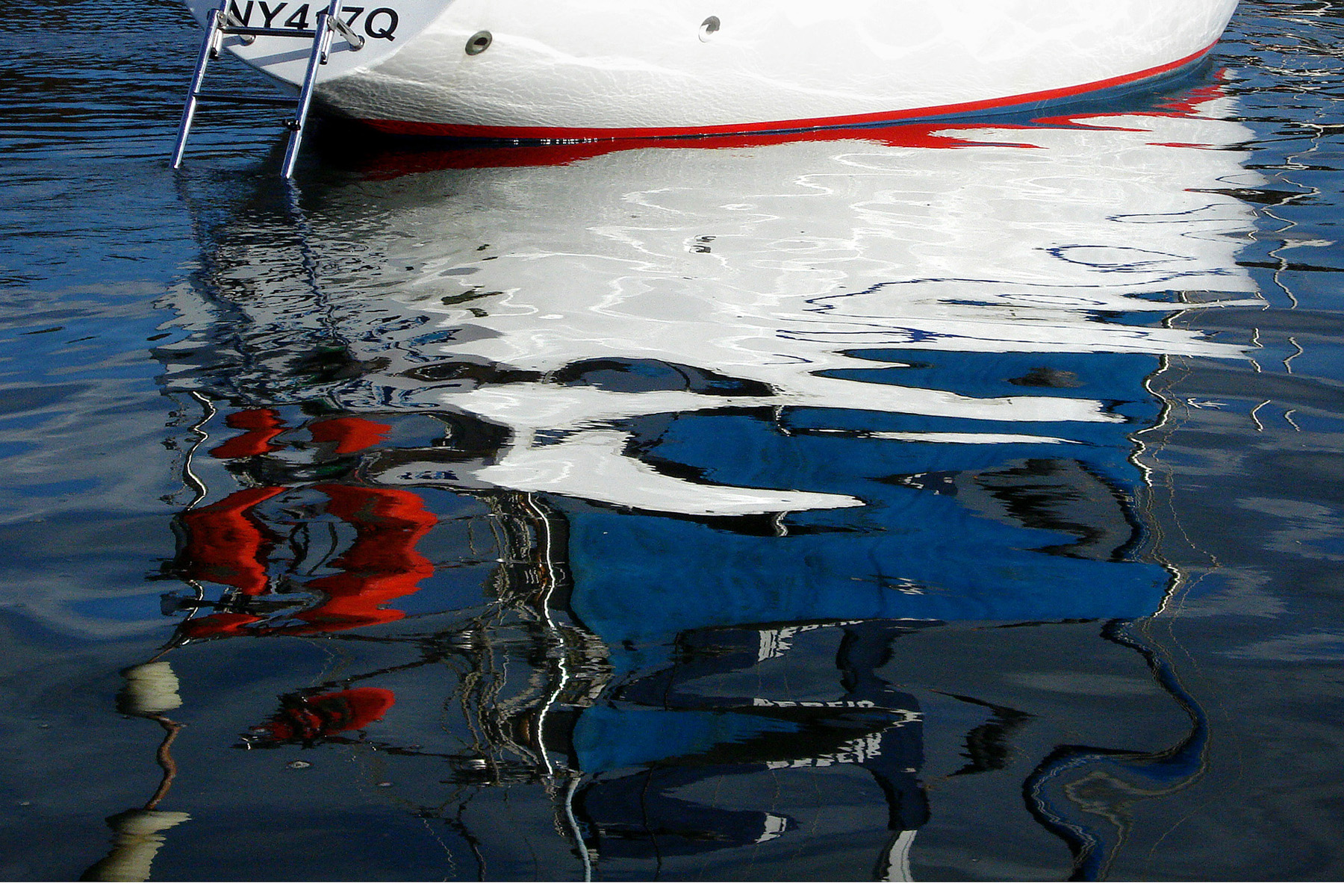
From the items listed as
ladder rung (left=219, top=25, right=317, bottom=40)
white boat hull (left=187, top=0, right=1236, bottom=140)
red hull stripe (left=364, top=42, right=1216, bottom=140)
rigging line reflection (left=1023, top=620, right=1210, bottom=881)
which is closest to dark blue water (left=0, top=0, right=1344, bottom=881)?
rigging line reflection (left=1023, top=620, right=1210, bottom=881)

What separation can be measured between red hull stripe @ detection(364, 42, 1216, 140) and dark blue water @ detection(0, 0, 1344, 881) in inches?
61.9

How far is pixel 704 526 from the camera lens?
6.64 feet

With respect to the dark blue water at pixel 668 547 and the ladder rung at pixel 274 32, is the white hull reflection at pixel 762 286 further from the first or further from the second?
the ladder rung at pixel 274 32

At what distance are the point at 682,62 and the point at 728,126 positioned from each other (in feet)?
1.63

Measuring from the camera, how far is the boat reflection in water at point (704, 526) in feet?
4.50

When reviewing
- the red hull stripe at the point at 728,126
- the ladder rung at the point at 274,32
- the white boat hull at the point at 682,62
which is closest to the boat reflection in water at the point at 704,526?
the ladder rung at the point at 274,32

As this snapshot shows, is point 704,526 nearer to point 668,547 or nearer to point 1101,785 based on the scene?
point 668,547

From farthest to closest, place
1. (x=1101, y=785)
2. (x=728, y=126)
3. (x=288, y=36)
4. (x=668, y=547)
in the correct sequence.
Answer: (x=728, y=126) < (x=288, y=36) < (x=668, y=547) < (x=1101, y=785)

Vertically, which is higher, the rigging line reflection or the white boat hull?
the white boat hull

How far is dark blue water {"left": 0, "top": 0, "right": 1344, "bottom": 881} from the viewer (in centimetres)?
133

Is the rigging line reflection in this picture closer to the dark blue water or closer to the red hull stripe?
the dark blue water

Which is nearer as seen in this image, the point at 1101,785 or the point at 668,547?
the point at 1101,785

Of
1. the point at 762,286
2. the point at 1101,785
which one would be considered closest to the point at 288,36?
the point at 762,286
